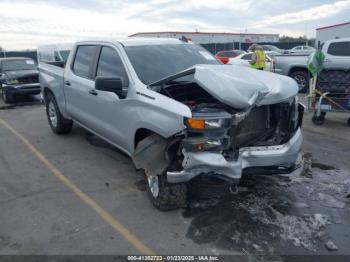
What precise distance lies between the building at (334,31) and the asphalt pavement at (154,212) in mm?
27954

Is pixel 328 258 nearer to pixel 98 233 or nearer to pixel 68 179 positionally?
pixel 98 233

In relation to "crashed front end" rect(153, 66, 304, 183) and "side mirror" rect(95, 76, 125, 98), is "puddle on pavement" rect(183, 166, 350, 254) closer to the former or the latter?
"crashed front end" rect(153, 66, 304, 183)

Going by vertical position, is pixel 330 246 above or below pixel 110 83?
below

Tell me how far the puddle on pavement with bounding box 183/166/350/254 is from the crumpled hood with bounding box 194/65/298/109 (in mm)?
960

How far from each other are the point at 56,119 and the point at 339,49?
A: 30.8ft

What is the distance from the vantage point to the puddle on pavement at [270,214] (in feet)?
11.8

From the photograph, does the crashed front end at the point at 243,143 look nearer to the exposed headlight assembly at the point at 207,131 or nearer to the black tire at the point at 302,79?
the exposed headlight assembly at the point at 207,131

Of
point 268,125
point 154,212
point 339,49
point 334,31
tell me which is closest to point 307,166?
point 268,125

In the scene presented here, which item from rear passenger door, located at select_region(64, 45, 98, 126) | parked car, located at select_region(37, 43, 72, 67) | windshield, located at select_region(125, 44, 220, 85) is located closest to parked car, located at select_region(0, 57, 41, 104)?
parked car, located at select_region(37, 43, 72, 67)

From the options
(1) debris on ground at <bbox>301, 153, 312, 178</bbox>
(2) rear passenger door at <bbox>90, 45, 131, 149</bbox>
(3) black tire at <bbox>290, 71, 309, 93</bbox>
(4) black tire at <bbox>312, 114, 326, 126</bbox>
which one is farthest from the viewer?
(3) black tire at <bbox>290, 71, 309, 93</bbox>

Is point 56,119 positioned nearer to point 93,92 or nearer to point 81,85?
point 81,85

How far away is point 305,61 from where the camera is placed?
44.2 feet

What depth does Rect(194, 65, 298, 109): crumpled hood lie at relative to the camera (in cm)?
372

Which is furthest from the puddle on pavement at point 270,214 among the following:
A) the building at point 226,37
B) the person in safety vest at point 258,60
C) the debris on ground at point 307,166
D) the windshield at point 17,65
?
the building at point 226,37
